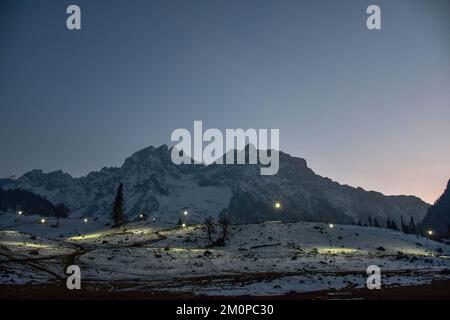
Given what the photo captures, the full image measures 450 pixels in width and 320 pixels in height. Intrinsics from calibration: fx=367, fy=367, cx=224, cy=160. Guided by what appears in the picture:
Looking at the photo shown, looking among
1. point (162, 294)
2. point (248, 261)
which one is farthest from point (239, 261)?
point (162, 294)

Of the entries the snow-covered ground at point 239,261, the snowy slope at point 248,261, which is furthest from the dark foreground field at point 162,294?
the snowy slope at point 248,261

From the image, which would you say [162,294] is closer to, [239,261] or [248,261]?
[239,261]

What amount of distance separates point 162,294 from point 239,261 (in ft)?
89.9

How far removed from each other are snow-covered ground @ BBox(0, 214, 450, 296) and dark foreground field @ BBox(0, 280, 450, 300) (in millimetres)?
2389

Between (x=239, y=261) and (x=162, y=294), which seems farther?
(x=239, y=261)

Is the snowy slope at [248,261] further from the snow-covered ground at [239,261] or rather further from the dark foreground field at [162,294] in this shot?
the dark foreground field at [162,294]

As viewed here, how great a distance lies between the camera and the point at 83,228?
392 ft

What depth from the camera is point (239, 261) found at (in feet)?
177

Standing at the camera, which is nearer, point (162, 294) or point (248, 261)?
point (162, 294)

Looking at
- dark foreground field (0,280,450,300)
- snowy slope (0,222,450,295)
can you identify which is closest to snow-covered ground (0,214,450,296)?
snowy slope (0,222,450,295)

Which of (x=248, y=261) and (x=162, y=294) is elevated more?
(x=162, y=294)

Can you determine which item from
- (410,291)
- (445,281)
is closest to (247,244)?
(445,281)

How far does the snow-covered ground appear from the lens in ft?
112
